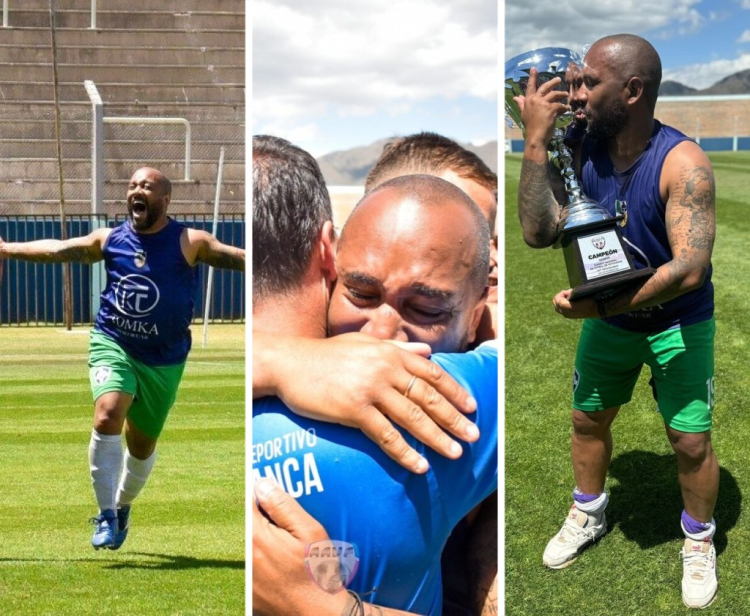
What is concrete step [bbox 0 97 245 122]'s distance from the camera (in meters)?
18.2

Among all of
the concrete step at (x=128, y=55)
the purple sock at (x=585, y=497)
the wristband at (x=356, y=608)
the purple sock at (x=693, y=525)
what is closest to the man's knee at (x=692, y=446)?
the purple sock at (x=693, y=525)

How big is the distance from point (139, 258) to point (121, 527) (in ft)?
4.05

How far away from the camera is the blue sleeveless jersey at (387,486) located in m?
1.71

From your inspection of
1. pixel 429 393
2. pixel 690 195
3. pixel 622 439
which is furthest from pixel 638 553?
pixel 429 393

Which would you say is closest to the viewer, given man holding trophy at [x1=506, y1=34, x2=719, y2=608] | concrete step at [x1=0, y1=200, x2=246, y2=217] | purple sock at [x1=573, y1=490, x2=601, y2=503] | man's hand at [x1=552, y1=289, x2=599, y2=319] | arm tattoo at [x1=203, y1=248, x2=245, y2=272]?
man holding trophy at [x1=506, y1=34, x2=719, y2=608]

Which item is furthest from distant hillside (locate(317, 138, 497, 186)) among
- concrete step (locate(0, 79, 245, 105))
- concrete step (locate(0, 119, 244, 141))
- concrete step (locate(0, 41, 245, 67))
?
concrete step (locate(0, 41, 245, 67))

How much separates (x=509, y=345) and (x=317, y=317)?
18.6 feet

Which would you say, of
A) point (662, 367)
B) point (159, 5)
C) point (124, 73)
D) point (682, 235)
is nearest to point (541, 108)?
point (682, 235)

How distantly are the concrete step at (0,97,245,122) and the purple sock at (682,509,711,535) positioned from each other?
1538 centimetres

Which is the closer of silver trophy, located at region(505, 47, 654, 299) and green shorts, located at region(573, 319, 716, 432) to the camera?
silver trophy, located at region(505, 47, 654, 299)

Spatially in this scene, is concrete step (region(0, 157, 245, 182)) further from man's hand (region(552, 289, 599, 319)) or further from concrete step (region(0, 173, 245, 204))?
man's hand (region(552, 289, 599, 319))

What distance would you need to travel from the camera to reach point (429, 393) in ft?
5.56

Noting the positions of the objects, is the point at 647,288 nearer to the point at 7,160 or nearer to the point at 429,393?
the point at 429,393

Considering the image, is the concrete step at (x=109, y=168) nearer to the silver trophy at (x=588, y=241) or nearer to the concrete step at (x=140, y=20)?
the concrete step at (x=140, y=20)
